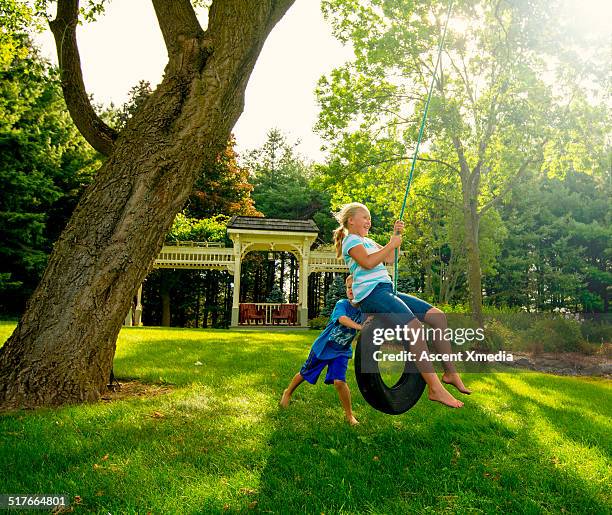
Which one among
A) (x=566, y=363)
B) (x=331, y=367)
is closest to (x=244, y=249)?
(x=566, y=363)

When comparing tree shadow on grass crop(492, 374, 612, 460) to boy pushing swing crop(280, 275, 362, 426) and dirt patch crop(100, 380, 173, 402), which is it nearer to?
boy pushing swing crop(280, 275, 362, 426)

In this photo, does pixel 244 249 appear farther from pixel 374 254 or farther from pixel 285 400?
pixel 374 254

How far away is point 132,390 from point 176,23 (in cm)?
376

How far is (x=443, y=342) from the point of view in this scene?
293 cm

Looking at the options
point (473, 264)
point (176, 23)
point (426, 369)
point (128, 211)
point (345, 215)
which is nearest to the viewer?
point (426, 369)

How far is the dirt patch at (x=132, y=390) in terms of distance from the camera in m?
4.67

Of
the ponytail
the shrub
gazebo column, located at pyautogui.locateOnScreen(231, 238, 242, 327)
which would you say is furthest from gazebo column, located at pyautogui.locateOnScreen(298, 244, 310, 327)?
the ponytail

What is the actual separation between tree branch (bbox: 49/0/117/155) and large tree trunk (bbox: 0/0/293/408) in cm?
51

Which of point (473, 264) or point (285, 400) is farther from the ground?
point (473, 264)

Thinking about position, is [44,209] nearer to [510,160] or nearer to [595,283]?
[510,160]

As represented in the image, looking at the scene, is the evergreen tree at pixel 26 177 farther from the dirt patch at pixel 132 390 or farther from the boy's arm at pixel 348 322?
the boy's arm at pixel 348 322

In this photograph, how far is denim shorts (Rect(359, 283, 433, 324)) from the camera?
2.83 meters

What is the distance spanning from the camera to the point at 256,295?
96.3 feet

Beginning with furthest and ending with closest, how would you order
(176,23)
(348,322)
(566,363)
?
1. (566,363)
2. (176,23)
3. (348,322)
